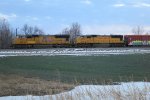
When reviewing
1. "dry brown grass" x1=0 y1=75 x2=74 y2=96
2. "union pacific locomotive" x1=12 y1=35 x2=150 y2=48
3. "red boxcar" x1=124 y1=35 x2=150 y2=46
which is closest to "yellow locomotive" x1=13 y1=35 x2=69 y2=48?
"union pacific locomotive" x1=12 y1=35 x2=150 y2=48

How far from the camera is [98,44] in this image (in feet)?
274

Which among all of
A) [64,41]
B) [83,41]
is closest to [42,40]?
[64,41]

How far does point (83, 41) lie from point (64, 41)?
4.19 meters

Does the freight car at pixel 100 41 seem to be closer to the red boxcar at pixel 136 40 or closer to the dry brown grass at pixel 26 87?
the red boxcar at pixel 136 40

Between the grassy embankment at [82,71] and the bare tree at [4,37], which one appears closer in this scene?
the grassy embankment at [82,71]

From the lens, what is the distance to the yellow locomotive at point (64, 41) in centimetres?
8100

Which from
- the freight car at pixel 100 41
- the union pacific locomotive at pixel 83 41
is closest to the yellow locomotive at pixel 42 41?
the union pacific locomotive at pixel 83 41

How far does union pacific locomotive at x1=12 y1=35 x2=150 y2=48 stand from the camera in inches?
3194

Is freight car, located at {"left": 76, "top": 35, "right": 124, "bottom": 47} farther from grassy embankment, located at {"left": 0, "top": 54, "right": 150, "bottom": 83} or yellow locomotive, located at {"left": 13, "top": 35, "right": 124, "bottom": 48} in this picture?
grassy embankment, located at {"left": 0, "top": 54, "right": 150, "bottom": 83}

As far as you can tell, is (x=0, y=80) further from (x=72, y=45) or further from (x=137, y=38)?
(x=137, y=38)

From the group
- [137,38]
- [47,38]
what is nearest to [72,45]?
[47,38]

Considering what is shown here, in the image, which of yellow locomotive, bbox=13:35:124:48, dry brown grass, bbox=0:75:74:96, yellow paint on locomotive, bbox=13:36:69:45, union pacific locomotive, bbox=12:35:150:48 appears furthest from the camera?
yellow paint on locomotive, bbox=13:36:69:45

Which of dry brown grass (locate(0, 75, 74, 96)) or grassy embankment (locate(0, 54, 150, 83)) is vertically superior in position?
dry brown grass (locate(0, 75, 74, 96))

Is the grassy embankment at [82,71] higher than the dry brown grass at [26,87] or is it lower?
lower
